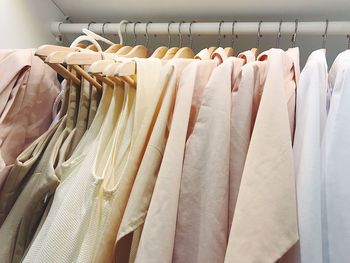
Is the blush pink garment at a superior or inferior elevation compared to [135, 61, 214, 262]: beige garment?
superior

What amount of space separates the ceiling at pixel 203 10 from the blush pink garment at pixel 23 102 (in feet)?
0.90

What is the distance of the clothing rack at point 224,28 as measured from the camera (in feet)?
2.22

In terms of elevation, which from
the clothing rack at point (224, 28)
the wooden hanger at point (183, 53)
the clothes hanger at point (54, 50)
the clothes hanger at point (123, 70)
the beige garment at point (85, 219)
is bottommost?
the beige garment at point (85, 219)

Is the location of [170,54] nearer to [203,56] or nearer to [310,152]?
[203,56]

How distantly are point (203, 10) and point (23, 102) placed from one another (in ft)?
1.52

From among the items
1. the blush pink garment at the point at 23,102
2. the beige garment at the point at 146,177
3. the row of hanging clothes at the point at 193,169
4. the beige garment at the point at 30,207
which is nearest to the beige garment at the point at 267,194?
the row of hanging clothes at the point at 193,169

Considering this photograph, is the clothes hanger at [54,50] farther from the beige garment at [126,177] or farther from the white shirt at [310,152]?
the white shirt at [310,152]

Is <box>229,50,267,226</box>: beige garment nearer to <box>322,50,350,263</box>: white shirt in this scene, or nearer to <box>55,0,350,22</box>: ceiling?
<box>322,50,350,263</box>: white shirt

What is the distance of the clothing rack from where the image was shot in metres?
0.68

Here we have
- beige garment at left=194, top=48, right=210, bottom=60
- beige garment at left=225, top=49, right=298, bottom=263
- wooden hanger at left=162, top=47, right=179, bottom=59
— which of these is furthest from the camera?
wooden hanger at left=162, top=47, right=179, bottom=59

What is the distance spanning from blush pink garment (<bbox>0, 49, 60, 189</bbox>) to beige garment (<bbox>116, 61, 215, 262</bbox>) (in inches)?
12.2

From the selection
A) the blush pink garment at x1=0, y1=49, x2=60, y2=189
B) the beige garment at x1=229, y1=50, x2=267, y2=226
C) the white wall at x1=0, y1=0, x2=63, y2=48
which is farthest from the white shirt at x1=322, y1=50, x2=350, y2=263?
the white wall at x1=0, y1=0, x2=63, y2=48

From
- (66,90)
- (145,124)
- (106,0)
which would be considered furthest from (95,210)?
(106,0)

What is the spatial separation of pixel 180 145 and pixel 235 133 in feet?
0.27
